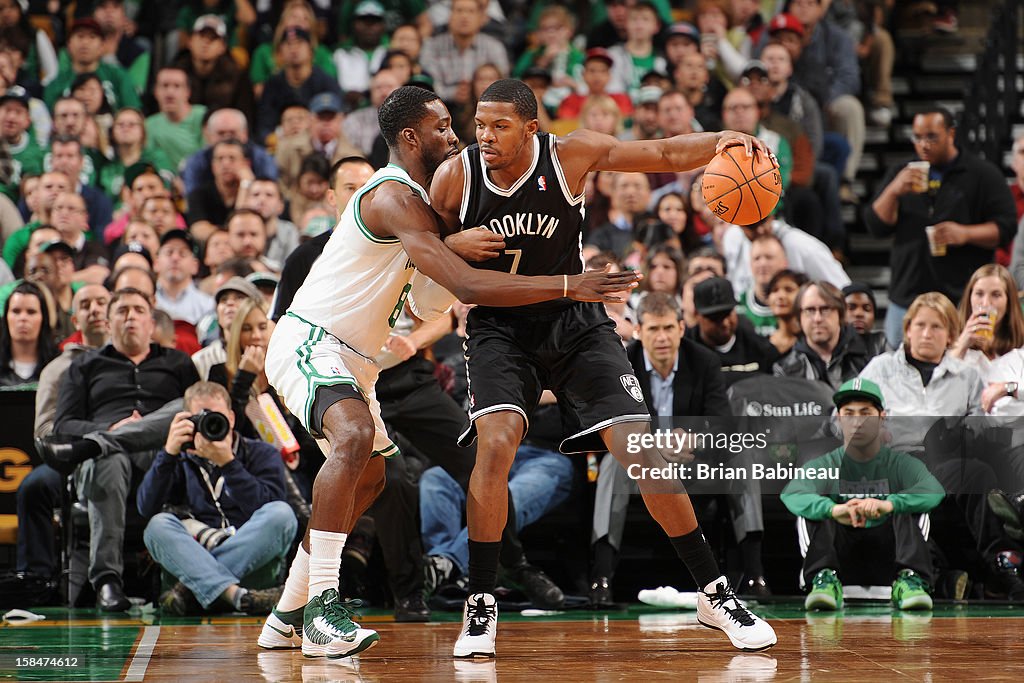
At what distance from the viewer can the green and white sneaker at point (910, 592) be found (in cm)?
672

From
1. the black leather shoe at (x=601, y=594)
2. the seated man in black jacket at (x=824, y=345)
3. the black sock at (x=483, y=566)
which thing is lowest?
the black leather shoe at (x=601, y=594)

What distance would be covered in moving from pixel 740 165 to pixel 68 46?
9.79m

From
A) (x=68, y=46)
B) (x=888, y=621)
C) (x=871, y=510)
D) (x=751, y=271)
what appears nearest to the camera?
(x=888, y=621)

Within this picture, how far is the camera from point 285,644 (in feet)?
17.9

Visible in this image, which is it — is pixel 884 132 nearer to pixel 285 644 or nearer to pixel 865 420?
pixel 865 420

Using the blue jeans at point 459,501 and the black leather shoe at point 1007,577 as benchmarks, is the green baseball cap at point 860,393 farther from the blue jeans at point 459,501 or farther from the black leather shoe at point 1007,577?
the blue jeans at point 459,501

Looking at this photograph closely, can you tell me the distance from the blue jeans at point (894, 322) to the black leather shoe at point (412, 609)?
4.36 metres

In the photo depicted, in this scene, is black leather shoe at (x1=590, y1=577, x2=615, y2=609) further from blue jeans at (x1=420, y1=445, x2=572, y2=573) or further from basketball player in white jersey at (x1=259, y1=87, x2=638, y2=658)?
basketball player in white jersey at (x1=259, y1=87, x2=638, y2=658)

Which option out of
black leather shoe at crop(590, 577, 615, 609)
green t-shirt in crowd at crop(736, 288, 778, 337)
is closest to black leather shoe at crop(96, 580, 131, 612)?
black leather shoe at crop(590, 577, 615, 609)

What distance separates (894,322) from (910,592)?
3.40 metres

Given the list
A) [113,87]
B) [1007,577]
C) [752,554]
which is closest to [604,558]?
[752,554]

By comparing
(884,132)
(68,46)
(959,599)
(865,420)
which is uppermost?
(68,46)

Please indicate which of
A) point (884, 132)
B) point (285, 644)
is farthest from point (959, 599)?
point (884, 132)

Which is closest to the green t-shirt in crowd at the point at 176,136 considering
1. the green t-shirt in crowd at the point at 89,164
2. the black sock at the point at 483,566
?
the green t-shirt in crowd at the point at 89,164
